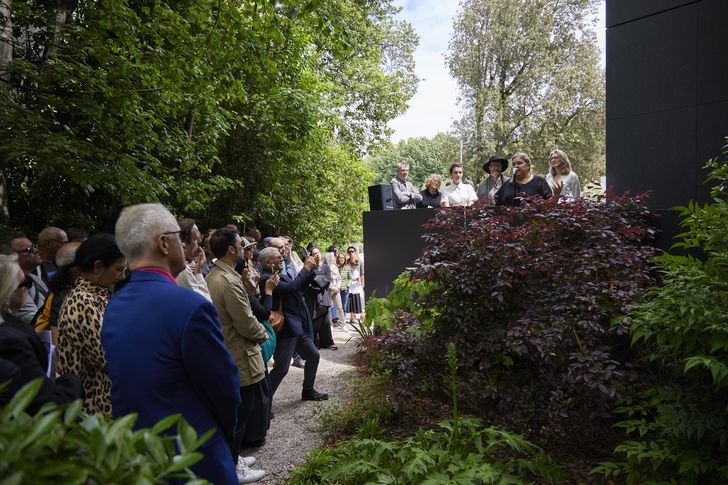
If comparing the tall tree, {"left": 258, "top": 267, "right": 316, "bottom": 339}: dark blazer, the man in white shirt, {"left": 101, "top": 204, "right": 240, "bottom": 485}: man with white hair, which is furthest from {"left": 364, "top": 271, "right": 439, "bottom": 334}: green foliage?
the tall tree

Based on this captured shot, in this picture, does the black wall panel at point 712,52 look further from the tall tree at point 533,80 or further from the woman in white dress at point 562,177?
the tall tree at point 533,80

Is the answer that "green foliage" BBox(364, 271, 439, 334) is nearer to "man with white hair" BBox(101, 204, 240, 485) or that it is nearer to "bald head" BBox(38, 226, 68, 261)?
"bald head" BBox(38, 226, 68, 261)

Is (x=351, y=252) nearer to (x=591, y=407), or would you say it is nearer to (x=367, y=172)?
(x=367, y=172)

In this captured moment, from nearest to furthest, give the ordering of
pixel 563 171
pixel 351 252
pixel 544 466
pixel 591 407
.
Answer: pixel 544 466 < pixel 591 407 < pixel 563 171 < pixel 351 252

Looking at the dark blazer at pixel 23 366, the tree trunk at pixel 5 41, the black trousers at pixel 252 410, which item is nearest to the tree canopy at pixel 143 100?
the tree trunk at pixel 5 41

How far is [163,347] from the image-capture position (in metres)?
2.25

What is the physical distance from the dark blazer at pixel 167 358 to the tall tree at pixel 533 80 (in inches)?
1290

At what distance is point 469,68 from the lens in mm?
34562

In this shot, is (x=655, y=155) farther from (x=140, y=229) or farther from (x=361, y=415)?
(x=140, y=229)

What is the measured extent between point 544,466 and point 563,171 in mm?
4855

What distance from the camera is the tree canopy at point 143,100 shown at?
7.66 metres

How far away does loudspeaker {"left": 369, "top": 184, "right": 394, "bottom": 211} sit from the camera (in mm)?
11453

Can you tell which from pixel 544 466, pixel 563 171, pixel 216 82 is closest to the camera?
pixel 544 466

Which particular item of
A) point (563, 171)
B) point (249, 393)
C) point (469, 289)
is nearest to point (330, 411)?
point (249, 393)
